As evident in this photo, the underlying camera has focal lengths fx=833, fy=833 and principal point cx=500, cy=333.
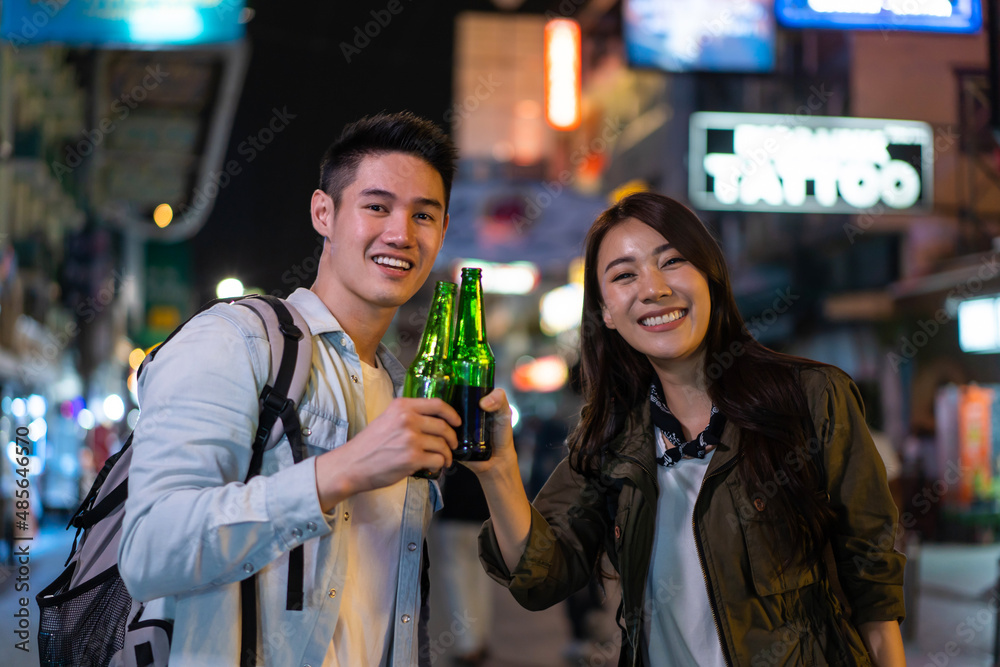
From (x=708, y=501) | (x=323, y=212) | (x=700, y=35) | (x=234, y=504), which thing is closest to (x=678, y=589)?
(x=708, y=501)

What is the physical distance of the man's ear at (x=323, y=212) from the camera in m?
1.95

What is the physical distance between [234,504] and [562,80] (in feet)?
47.2

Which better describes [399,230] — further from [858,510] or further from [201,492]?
[858,510]

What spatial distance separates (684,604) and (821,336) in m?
12.4

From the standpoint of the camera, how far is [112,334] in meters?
15.8

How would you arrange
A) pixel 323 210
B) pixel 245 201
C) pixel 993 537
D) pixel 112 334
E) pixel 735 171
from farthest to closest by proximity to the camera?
pixel 112 334
pixel 993 537
pixel 245 201
pixel 735 171
pixel 323 210

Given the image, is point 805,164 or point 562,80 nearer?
point 805,164

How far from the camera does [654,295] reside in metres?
2.10

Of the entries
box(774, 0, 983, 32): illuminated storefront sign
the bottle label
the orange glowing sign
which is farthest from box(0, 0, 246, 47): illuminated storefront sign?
the orange glowing sign

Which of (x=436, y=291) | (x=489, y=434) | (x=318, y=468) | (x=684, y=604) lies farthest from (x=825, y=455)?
(x=318, y=468)

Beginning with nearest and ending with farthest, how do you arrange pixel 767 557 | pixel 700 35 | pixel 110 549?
pixel 110 549, pixel 767 557, pixel 700 35

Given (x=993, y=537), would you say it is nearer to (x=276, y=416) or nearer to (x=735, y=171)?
(x=735, y=171)

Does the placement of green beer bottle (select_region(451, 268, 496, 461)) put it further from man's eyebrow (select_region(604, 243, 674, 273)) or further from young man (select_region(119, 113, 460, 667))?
man's eyebrow (select_region(604, 243, 674, 273))

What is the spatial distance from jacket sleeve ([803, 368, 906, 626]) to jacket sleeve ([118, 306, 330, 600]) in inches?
49.0
